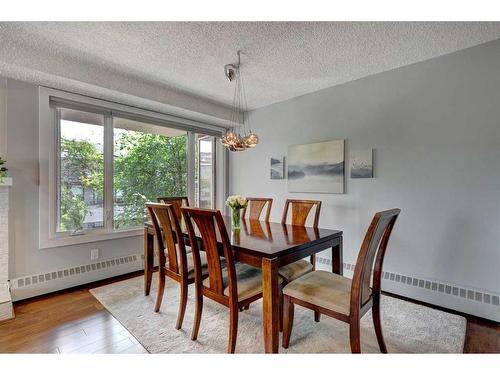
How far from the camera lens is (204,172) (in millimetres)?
4402

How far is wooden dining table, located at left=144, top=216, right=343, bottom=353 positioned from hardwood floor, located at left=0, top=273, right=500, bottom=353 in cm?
90

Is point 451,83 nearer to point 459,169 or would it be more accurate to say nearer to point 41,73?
point 459,169

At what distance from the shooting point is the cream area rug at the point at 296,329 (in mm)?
1795

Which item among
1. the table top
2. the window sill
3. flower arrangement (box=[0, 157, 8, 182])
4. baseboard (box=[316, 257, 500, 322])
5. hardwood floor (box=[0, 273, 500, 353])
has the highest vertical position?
flower arrangement (box=[0, 157, 8, 182])

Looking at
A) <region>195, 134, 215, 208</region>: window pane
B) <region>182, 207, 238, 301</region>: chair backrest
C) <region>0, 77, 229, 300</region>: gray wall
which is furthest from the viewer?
<region>195, 134, 215, 208</region>: window pane

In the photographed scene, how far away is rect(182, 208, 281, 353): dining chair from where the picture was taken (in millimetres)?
1646

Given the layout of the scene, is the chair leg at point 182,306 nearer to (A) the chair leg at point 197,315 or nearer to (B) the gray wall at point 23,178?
(A) the chair leg at point 197,315

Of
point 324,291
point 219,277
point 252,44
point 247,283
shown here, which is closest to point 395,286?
point 324,291

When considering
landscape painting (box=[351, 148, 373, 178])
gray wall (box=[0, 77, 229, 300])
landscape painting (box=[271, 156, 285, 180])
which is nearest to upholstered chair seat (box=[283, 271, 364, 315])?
landscape painting (box=[351, 148, 373, 178])

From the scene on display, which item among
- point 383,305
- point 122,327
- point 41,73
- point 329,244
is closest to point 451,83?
point 329,244

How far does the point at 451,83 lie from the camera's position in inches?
94.0

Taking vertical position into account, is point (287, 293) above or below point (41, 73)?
below

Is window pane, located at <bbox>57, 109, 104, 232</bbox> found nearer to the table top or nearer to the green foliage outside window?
the green foliage outside window
